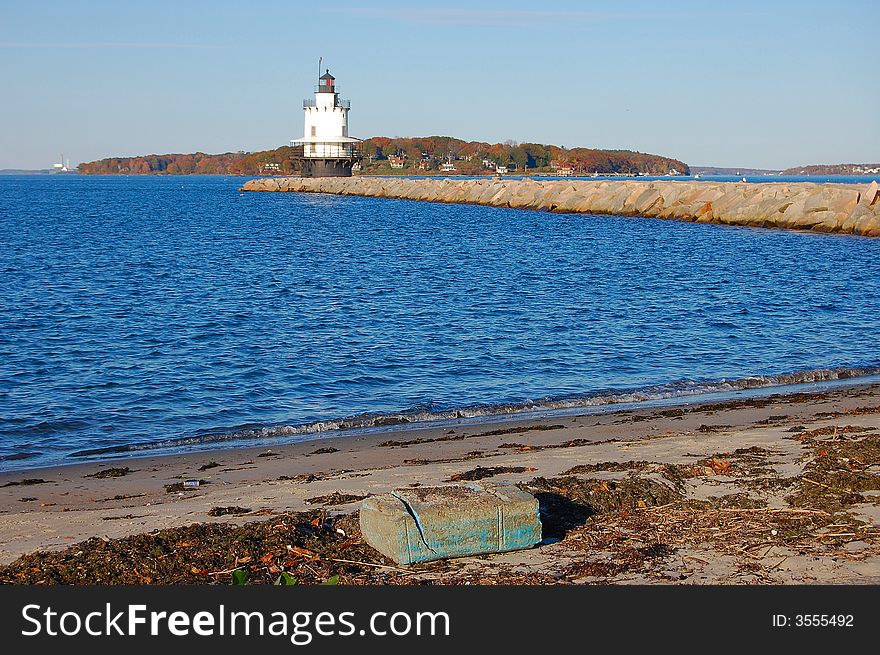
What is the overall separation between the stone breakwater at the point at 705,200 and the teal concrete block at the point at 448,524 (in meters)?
37.4

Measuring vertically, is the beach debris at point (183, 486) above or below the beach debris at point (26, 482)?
above

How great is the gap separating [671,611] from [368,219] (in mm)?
54223

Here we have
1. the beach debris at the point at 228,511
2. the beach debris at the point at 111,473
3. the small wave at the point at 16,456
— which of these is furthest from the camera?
the small wave at the point at 16,456

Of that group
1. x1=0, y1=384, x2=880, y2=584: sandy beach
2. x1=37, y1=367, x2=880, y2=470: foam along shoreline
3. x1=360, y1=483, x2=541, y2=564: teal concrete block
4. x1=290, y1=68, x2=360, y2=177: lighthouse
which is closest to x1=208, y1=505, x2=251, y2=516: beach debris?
x1=0, y1=384, x2=880, y2=584: sandy beach

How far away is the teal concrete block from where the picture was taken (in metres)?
5.48

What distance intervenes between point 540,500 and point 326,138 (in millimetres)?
83683

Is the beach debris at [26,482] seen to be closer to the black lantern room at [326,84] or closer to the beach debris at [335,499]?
the beach debris at [335,499]

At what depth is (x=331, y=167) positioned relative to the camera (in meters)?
91.7

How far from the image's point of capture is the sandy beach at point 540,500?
5.43m

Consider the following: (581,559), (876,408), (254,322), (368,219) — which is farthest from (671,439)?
(368,219)

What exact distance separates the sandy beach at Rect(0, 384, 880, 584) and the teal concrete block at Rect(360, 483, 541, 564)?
3.4 inches

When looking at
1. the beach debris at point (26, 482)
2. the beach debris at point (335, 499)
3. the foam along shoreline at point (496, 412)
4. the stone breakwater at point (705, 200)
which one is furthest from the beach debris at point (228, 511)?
the stone breakwater at point (705, 200)

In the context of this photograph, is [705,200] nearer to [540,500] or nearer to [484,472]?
[484,472]

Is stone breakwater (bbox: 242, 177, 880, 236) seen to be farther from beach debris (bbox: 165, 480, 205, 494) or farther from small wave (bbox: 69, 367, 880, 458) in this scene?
beach debris (bbox: 165, 480, 205, 494)
